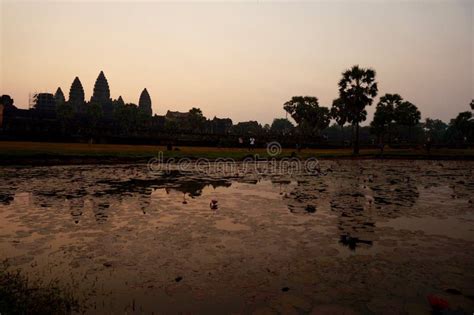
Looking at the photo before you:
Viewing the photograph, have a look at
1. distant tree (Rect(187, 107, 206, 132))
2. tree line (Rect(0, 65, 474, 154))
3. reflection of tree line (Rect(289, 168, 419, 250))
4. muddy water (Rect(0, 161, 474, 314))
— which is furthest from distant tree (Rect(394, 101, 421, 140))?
muddy water (Rect(0, 161, 474, 314))

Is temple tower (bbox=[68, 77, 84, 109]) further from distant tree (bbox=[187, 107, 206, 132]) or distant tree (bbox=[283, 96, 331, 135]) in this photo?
distant tree (bbox=[283, 96, 331, 135])

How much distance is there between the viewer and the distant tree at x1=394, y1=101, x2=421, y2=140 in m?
63.0

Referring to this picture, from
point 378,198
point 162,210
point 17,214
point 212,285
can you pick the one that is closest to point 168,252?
point 212,285

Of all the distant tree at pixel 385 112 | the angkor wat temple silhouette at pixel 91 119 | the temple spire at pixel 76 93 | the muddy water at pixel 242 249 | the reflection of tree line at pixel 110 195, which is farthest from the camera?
the temple spire at pixel 76 93

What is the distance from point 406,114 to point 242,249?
67252 mm

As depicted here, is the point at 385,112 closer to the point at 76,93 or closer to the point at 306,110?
the point at 306,110

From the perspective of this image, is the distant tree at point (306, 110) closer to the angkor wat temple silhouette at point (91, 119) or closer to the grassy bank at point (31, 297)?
the angkor wat temple silhouette at point (91, 119)

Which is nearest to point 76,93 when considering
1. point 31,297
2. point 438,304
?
point 31,297

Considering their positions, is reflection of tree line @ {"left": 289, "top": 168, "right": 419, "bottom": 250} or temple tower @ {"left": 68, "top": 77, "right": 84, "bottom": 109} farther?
temple tower @ {"left": 68, "top": 77, "right": 84, "bottom": 109}

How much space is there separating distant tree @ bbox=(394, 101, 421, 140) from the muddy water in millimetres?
57032

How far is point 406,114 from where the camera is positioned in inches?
2501

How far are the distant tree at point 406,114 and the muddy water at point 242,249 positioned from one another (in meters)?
57.0

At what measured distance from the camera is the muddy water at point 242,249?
4.33 meters

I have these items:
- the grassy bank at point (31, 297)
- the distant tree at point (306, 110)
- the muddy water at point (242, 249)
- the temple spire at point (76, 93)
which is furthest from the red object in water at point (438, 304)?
the temple spire at point (76, 93)
